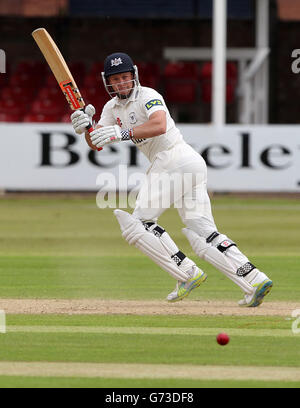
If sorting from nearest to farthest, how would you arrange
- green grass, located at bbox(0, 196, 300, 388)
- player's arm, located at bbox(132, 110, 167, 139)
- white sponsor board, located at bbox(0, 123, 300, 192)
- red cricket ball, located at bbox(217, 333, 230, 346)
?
green grass, located at bbox(0, 196, 300, 388), red cricket ball, located at bbox(217, 333, 230, 346), player's arm, located at bbox(132, 110, 167, 139), white sponsor board, located at bbox(0, 123, 300, 192)

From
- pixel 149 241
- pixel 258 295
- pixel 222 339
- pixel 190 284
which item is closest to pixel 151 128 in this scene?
pixel 149 241

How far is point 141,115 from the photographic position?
7348mm

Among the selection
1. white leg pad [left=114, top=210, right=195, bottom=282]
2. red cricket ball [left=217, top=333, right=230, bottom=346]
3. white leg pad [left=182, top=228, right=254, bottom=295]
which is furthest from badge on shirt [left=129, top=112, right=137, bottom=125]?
red cricket ball [left=217, top=333, right=230, bottom=346]

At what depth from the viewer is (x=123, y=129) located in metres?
7.52

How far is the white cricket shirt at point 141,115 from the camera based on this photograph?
23.7 feet

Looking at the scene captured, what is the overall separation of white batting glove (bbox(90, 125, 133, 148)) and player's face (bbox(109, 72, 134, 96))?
1.06 feet

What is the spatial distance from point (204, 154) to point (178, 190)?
10.7 m

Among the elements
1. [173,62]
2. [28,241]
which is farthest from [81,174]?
[173,62]

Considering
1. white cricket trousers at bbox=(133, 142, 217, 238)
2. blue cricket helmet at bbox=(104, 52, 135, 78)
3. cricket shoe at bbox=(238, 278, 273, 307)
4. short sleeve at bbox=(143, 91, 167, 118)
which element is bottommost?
cricket shoe at bbox=(238, 278, 273, 307)

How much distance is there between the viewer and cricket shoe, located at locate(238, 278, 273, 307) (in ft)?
23.3

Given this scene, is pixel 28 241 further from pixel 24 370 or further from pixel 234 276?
pixel 24 370

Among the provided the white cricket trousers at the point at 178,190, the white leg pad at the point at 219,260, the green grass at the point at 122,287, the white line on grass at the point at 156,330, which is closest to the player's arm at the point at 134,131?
the white cricket trousers at the point at 178,190

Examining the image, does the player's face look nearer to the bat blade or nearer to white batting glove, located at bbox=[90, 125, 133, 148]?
white batting glove, located at bbox=[90, 125, 133, 148]
